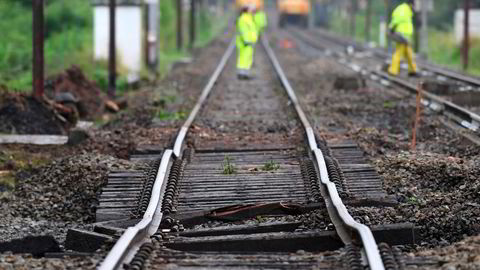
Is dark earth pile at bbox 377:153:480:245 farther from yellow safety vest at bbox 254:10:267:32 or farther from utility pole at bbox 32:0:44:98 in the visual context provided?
yellow safety vest at bbox 254:10:267:32

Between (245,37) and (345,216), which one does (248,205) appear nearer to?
(345,216)

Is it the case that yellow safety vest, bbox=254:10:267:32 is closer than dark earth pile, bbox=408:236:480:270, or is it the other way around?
dark earth pile, bbox=408:236:480:270

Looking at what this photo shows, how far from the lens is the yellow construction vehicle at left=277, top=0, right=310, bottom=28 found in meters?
69.3

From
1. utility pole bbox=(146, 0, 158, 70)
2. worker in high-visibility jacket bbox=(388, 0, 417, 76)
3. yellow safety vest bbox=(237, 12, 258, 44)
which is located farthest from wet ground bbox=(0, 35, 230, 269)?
utility pole bbox=(146, 0, 158, 70)

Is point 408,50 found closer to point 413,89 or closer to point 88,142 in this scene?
point 413,89

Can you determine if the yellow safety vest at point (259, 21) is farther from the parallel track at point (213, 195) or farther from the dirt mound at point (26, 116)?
the parallel track at point (213, 195)

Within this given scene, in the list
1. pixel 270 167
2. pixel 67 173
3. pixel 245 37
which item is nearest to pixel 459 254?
pixel 270 167

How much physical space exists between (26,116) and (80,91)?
144 inches

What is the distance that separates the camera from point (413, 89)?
18.4 m

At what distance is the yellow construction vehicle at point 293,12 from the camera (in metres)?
69.3

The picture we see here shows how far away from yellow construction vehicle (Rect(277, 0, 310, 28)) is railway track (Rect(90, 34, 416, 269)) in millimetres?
57047

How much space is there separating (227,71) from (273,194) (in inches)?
711

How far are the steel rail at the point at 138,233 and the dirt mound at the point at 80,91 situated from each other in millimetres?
8025

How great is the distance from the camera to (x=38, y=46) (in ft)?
52.0
